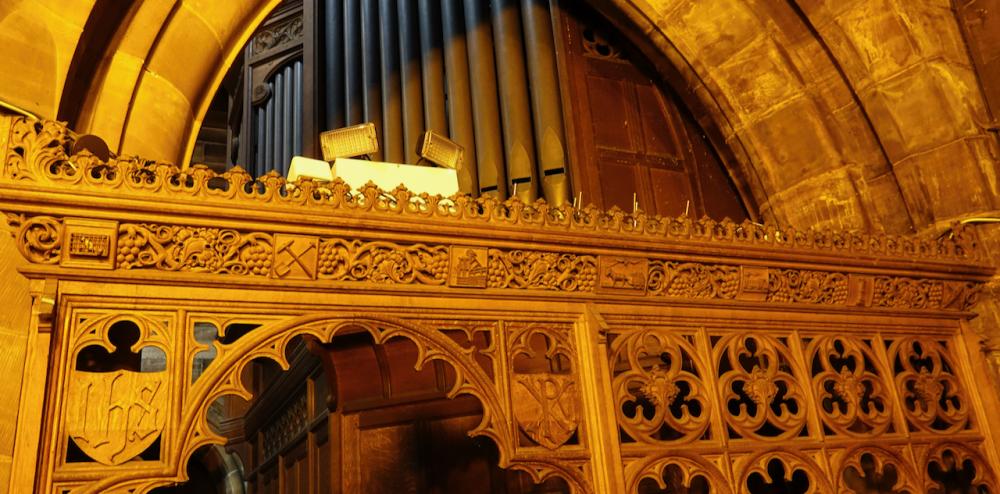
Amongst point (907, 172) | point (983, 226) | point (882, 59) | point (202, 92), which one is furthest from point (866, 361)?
point (202, 92)

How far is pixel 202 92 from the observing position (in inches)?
120

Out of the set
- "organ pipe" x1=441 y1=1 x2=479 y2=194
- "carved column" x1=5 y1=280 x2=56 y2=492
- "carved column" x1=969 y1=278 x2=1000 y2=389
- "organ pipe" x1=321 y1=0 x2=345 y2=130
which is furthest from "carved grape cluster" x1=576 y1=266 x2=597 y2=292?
"organ pipe" x1=321 y1=0 x2=345 y2=130

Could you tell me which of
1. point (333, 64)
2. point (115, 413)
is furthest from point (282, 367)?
point (333, 64)

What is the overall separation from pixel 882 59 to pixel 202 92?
2.79 meters

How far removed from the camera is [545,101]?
450 cm

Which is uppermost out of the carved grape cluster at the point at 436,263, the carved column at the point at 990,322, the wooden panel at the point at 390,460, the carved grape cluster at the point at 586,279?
the carved grape cluster at the point at 436,263

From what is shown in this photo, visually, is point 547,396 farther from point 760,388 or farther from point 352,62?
point 352,62

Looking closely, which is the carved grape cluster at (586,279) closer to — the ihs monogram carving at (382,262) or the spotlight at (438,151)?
the ihs monogram carving at (382,262)

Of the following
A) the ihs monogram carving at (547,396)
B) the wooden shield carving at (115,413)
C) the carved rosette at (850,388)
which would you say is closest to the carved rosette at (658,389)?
the ihs monogram carving at (547,396)

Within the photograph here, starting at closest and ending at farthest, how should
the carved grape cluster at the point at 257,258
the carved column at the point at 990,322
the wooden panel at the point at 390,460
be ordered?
the carved grape cluster at the point at 257,258 → the carved column at the point at 990,322 → the wooden panel at the point at 390,460

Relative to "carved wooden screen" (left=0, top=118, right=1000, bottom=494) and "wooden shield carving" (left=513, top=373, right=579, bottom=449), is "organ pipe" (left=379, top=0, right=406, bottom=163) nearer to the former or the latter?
"carved wooden screen" (left=0, top=118, right=1000, bottom=494)

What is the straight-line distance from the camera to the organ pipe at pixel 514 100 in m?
4.34

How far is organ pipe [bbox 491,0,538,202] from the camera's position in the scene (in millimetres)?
4344

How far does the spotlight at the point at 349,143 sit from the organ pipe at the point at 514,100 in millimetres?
1550
